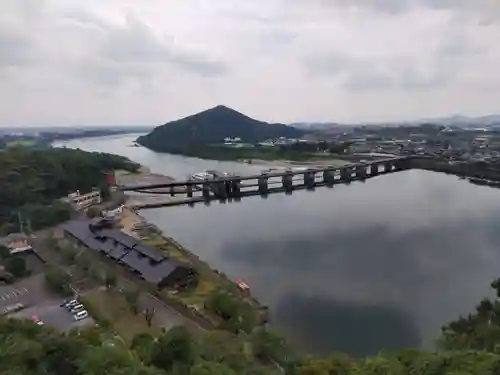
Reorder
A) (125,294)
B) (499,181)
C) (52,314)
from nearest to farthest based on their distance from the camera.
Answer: (52,314)
(125,294)
(499,181)

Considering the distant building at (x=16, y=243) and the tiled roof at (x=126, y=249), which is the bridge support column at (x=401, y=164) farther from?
the distant building at (x=16, y=243)

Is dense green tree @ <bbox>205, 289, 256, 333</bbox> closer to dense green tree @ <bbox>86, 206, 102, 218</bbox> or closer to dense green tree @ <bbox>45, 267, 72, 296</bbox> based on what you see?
dense green tree @ <bbox>45, 267, 72, 296</bbox>

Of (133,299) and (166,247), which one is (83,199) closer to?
(166,247)

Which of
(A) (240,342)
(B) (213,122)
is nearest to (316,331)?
(A) (240,342)

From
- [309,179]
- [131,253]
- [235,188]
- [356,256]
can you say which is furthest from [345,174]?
[131,253]

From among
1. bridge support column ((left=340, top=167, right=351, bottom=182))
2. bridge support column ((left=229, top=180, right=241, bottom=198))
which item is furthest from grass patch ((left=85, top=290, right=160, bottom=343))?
bridge support column ((left=340, top=167, right=351, bottom=182))

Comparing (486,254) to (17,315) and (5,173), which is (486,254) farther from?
(5,173)
